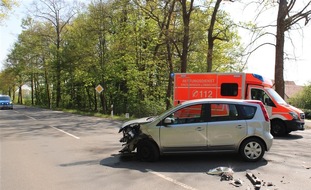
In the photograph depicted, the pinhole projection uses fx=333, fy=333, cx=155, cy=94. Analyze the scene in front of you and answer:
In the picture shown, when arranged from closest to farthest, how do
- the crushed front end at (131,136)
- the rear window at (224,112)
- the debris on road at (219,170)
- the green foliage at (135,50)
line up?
1. the debris on road at (219,170)
2. the rear window at (224,112)
3. the crushed front end at (131,136)
4. the green foliage at (135,50)

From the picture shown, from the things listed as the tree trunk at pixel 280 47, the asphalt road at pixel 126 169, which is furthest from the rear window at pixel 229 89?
the tree trunk at pixel 280 47

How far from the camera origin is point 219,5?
88.4 ft

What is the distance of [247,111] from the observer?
8.48m

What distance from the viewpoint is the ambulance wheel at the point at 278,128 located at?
1427cm

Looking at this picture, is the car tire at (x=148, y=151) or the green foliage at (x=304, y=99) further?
the green foliage at (x=304, y=99)

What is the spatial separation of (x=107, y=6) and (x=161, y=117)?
87.9 feet

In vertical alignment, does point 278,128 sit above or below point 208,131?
below

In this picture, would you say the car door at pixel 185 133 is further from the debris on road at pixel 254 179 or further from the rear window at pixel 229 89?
the rear window at pixel 229 89

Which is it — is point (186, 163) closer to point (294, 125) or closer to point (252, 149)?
point (252, 149)

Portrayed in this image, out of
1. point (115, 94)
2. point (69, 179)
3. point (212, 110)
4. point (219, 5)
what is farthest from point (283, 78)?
point (115, 94)

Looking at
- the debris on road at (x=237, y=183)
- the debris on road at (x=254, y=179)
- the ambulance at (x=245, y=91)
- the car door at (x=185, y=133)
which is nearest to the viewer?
the debris on road at (x=254, y=179)

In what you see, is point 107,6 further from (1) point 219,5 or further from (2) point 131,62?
(1) point 219,5

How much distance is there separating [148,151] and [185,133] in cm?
105

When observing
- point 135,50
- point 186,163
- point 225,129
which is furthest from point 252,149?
point 135,50
